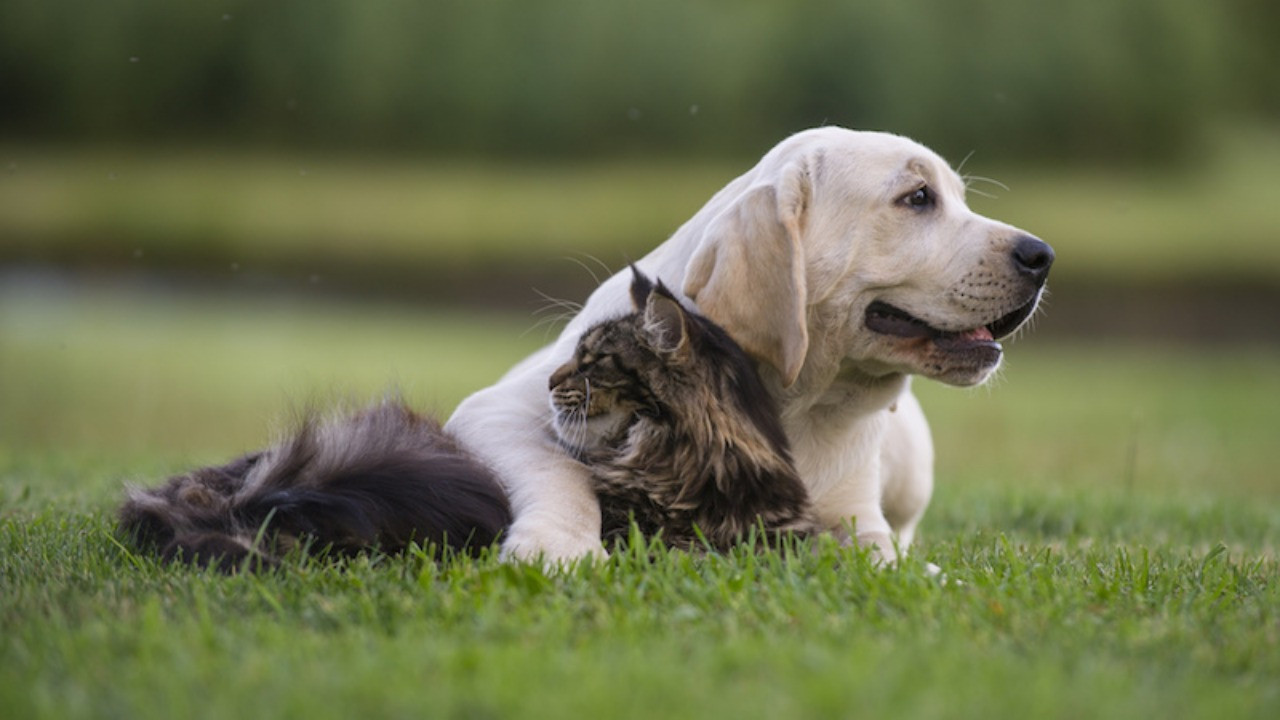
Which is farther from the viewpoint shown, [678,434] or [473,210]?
[473,210]

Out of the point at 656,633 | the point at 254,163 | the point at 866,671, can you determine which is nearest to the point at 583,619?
the point at 656,633

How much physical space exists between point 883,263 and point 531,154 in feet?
67.0

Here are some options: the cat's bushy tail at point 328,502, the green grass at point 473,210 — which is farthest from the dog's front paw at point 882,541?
the green grass at point 473,210

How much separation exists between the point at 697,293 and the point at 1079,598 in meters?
1.41

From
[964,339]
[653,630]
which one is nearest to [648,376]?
[964,339]

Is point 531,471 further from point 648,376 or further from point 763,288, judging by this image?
point 763,288

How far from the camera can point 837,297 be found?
394 cm

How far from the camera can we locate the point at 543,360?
4438 millimetres

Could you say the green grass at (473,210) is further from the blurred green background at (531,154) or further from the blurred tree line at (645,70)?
the blurred tree line at (645,70)

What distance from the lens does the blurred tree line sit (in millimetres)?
20188

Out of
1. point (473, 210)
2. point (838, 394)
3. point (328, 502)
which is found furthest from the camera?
point (473, 210)

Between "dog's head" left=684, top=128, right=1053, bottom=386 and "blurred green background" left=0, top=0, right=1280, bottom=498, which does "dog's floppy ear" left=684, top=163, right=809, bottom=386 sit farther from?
"blurred green background" left=0, top=0, right=1280, bottom=498

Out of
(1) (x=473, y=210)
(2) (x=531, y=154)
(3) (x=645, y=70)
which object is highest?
(3) (x=645, y=70)

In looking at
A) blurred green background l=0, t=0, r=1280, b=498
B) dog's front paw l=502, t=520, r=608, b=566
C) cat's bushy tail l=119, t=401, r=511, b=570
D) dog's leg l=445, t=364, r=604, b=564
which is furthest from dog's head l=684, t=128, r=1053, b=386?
blurred green background l=0, t=0, r=1280, b=498
